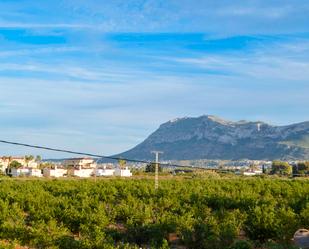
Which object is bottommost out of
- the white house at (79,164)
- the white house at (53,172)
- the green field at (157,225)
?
the green field at (157,225)

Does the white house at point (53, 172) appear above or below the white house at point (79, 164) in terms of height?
below

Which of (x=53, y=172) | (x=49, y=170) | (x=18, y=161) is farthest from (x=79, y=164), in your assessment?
(x=53, y=172)

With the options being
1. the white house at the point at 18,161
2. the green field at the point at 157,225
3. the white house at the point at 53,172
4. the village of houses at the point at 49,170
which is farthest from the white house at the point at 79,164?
the green field at the point at 157,225

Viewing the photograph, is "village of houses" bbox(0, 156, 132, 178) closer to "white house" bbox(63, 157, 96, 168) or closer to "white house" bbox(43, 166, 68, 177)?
"white house" bbox(43, 166, 68, 177)

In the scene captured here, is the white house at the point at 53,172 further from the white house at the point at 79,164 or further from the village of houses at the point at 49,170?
the white house at the point at 79,164

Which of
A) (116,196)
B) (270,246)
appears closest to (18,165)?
(116,196)

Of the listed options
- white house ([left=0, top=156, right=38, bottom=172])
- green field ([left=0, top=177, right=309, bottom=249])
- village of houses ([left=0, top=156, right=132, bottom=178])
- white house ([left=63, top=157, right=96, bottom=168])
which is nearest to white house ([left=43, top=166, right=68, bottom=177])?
village of houses ([left=0, top=156, right=132, bottom=178])

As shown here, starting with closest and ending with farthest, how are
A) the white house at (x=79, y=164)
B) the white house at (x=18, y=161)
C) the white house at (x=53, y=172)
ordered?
the white house at (x=53, y=172) → the white house at (x=18, y=161) → the white house at (x=79, y=164)

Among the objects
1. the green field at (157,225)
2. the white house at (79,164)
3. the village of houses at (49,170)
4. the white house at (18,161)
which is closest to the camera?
the green field at (157,225)

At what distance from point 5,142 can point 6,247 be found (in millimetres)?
2809

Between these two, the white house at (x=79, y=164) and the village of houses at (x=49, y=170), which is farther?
the white house at (x=79, y=164)

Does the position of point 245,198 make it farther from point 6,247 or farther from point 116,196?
point 6,247

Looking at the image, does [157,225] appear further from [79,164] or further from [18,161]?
[18,161]

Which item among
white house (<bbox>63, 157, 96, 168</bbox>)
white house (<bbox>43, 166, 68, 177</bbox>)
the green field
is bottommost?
the green field
